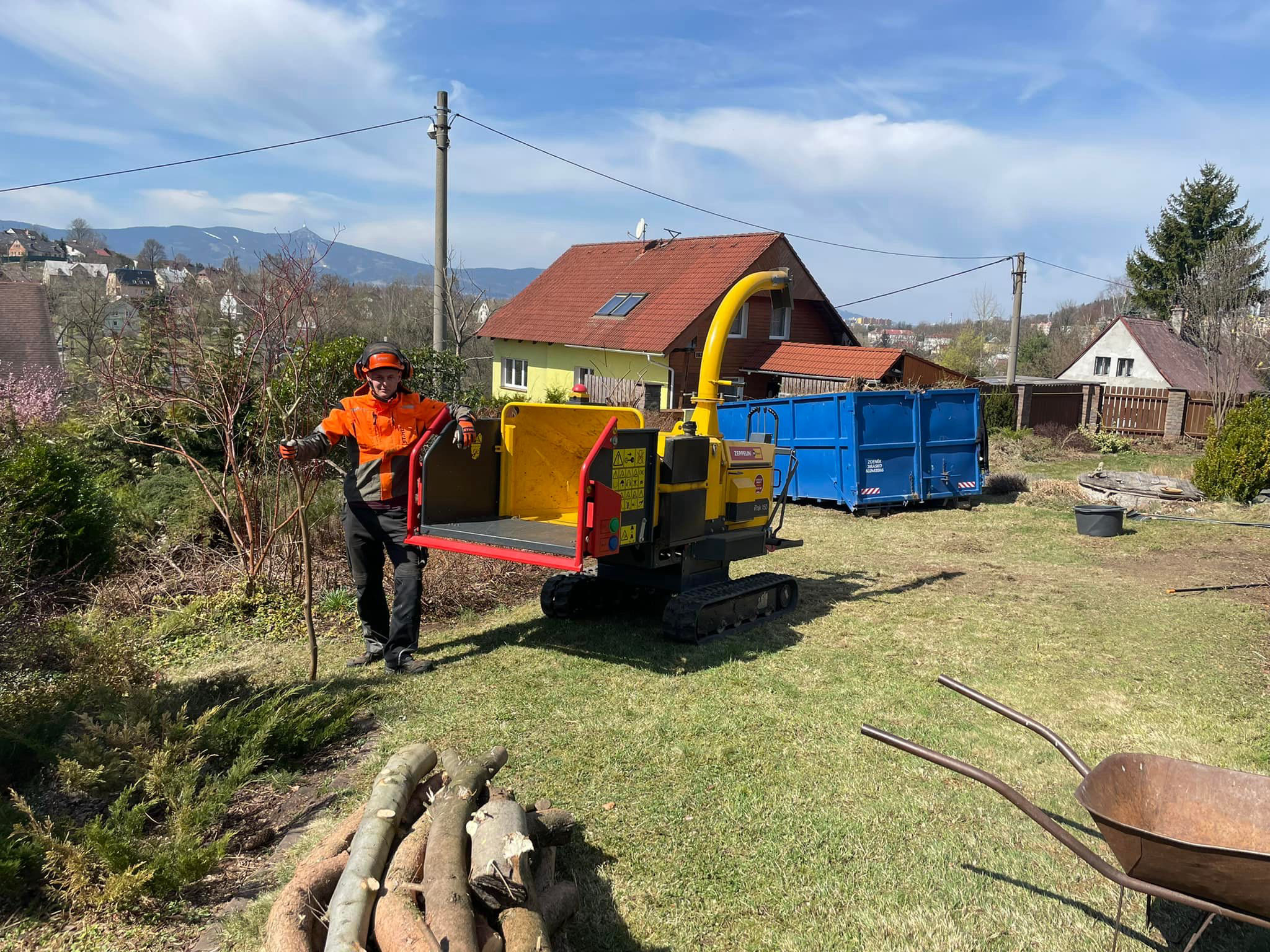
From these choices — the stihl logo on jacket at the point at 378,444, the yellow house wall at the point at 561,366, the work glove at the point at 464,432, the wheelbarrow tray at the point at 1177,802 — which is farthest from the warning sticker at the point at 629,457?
the yellow house wall at the point at 561,366

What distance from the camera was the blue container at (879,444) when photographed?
13625mm

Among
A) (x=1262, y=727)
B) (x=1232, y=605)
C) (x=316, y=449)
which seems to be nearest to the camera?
(x=1262, y=727)

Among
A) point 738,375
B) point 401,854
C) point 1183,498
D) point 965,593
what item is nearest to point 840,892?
point 401,854

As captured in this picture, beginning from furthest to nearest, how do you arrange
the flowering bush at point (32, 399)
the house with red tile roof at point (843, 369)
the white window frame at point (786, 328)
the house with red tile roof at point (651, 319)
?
the white window frame at point (786, 328) < the house with red tile roof at point (651, 319) < the house with red tile roof at point (843, 369) < the flowering bush at point (32, 399)

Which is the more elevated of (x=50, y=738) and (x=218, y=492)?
(x=218, y=492)

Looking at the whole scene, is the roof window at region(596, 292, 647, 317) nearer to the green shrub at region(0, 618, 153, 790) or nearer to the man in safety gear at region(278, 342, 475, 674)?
the man in safety gear at region(278, 342, 475, 674)

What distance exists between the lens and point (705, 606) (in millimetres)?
6734

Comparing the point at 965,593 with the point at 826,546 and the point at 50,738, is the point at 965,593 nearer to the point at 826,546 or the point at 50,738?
the point at 826,546

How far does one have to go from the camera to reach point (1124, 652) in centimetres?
700

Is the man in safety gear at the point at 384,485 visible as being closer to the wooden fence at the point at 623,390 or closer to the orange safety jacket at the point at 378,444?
the orange safety jacket at the point at 378,444

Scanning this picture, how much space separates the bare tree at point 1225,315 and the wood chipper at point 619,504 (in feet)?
70.3

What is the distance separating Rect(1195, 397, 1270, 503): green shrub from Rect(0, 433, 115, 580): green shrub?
15.5 metres

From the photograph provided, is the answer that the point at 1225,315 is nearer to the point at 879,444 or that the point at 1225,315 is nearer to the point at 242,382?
the point at 879,444

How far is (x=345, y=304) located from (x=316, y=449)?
4.88m
